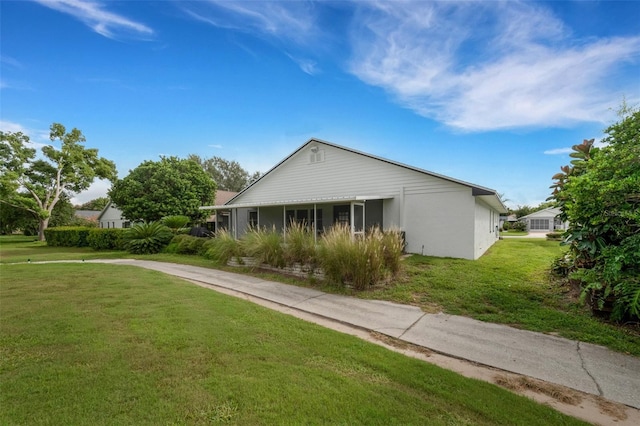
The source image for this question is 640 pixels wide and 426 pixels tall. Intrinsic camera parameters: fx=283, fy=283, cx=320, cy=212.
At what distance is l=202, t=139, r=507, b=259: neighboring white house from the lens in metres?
11.2

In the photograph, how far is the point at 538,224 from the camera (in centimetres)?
4047

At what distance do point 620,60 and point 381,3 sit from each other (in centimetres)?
634

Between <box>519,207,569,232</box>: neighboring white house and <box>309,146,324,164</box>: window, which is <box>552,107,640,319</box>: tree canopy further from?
<box>519,207,569,232</box>: neighboring white house

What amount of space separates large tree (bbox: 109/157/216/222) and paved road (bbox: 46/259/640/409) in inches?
818

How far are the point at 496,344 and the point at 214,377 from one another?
4.09m

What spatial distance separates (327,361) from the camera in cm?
341

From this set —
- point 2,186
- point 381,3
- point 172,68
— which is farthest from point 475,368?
point 2,186

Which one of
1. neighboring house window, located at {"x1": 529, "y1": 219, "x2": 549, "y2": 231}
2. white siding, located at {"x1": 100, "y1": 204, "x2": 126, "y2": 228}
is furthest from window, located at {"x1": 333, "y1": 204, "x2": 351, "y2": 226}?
neighboring house window, located at {"x1": 529, "y1": 219, "x2": 549, "y2": 231}

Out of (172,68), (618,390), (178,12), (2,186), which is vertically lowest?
(618,390)

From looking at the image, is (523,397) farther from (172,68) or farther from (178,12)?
(172,68)

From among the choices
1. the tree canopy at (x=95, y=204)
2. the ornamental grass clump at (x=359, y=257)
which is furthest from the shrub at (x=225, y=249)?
the tree canopy at (x=95, y=204)

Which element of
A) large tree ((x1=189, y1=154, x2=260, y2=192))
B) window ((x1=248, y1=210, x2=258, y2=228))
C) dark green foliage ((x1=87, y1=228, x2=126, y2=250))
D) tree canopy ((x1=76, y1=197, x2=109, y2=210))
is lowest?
dark green foliage ((x1=87, y1=228, x2=126, y2=250))

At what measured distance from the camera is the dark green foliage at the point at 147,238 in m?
15.7

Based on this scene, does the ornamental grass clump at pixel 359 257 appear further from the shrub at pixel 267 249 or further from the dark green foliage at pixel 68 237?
the dark green foliage at pixel 68 237
